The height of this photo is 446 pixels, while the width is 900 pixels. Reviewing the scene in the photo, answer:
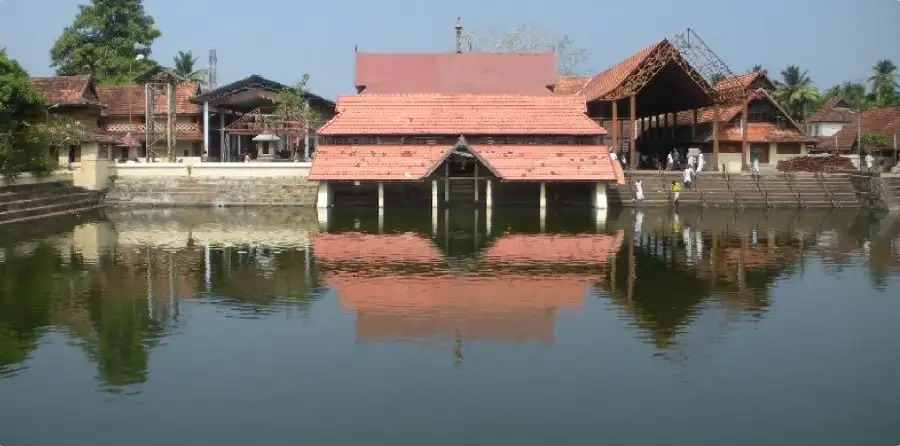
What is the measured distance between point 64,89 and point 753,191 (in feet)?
85.2

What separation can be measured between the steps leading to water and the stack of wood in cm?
2473

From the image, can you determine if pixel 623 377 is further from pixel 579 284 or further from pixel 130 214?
pixel 130 214

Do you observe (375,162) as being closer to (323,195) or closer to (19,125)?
(323,195)

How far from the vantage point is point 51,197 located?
2639cm

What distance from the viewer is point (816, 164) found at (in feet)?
108

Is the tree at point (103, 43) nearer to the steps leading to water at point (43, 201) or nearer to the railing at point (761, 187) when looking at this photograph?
the steps leading to water at point (43, 201)

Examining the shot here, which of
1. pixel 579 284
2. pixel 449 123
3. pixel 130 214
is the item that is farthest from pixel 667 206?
pixel 130 214

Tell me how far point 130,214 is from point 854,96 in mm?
54388

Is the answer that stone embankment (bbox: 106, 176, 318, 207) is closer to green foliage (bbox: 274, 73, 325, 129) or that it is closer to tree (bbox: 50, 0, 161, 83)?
green foliage (bbox: 274, 73, 325, 129)

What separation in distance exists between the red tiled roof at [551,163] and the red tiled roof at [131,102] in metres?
15.2

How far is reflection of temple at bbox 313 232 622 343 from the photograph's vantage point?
1171 centimetres

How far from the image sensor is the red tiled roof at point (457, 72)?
35531mm

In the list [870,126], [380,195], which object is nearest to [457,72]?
[380,195]

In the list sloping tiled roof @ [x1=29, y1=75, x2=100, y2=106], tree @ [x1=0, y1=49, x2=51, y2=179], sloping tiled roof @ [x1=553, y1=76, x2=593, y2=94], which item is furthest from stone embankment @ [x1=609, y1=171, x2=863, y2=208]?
sloping tiled roof @ [x1=29, y1=75, x2=100, y2=106]
